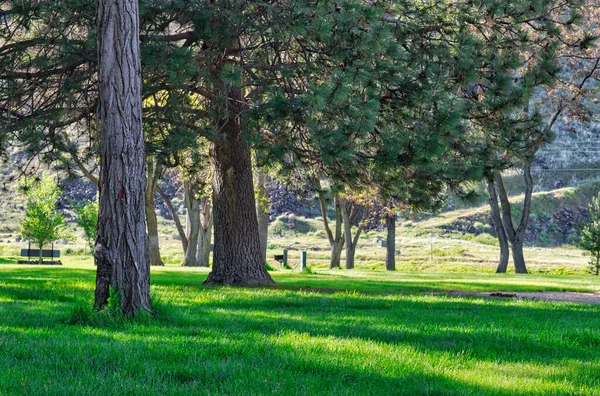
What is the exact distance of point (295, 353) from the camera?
513 centimetres

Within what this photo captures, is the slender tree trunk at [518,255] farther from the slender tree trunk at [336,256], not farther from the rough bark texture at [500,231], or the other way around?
the slender tree trunk at [336,256]

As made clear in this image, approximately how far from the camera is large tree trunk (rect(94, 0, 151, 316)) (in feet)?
22.5

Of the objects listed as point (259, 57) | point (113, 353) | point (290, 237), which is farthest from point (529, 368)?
point (290, 237)

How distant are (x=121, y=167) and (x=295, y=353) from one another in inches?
116

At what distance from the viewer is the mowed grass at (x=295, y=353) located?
13.8 ft

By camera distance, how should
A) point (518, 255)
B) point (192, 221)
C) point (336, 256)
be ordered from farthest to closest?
1. point (336, 256)
2. point (192, 221)
3. point (518, 255)

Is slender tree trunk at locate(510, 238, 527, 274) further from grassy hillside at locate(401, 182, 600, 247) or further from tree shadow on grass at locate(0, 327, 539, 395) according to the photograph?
grassy hillside at locate(401, 182, 600, 247)

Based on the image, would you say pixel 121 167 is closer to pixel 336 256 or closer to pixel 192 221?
pixel 192 221

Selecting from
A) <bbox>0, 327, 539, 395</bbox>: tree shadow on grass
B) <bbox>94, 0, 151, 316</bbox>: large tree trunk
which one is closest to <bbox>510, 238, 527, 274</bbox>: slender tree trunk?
<bbox>94, 0, 151, 316</bbox>: large tree trunk

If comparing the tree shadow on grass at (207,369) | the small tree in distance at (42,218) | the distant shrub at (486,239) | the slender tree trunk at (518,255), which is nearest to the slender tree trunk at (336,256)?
the slender tree trunk at (518,255)

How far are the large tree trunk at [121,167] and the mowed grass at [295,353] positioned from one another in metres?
0.41

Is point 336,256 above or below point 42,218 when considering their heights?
below

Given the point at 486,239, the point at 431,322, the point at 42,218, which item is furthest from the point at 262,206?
the point at 486,239

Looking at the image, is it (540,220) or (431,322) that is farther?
(540,220)
